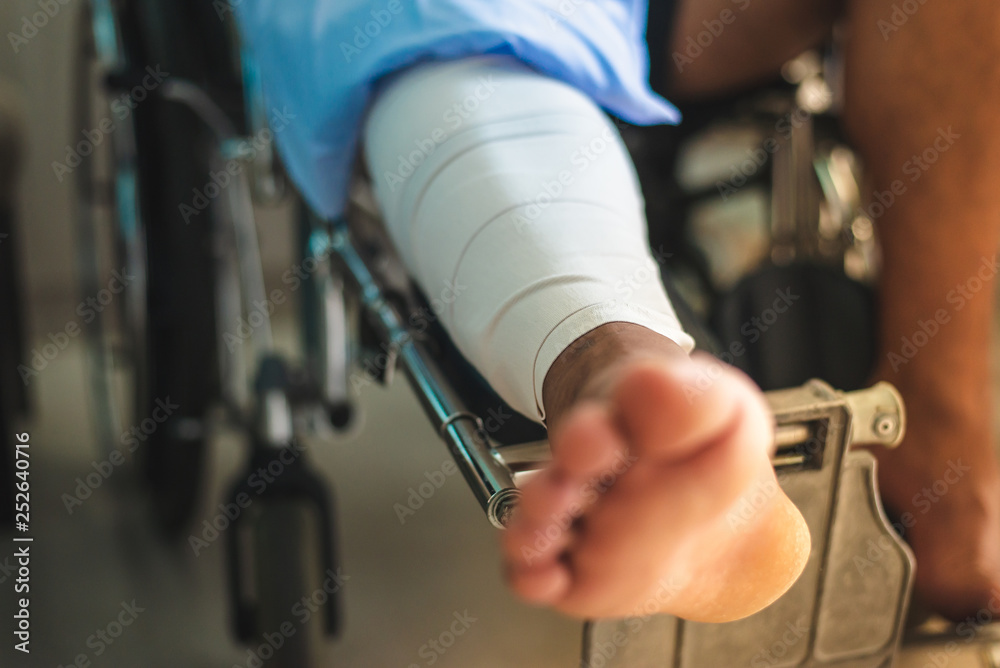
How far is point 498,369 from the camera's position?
446 mm

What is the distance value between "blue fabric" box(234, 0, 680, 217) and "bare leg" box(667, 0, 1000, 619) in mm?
206

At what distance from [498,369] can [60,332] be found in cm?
138

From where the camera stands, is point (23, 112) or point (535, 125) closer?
point (535, 125)

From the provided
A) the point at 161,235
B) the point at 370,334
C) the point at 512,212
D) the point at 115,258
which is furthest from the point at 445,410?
the point at 115,258

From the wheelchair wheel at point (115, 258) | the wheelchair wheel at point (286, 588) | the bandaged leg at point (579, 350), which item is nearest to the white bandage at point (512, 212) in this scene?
the bandaged leg at point (579, 350)

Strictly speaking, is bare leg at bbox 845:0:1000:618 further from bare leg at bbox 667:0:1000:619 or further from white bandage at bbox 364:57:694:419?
white bandage at bbox 364:57:694:419

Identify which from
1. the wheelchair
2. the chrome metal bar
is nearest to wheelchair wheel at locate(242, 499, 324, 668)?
the wheelchair

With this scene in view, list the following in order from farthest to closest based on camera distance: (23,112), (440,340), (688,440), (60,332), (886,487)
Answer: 1. (60,332)
2. (23,112)
3. (886,487)
4. (440,340)
5. (688,440)

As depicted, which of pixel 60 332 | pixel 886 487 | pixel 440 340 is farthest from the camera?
pixel 60 332

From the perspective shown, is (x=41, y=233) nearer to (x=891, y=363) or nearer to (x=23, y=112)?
(x=23, y=112)

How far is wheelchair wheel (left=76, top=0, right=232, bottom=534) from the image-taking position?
829 millimetres

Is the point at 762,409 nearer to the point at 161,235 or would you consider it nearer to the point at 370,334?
the point at 370,334

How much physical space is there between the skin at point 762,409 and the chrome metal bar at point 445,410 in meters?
0.05

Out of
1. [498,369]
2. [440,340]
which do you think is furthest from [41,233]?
[498,369]
